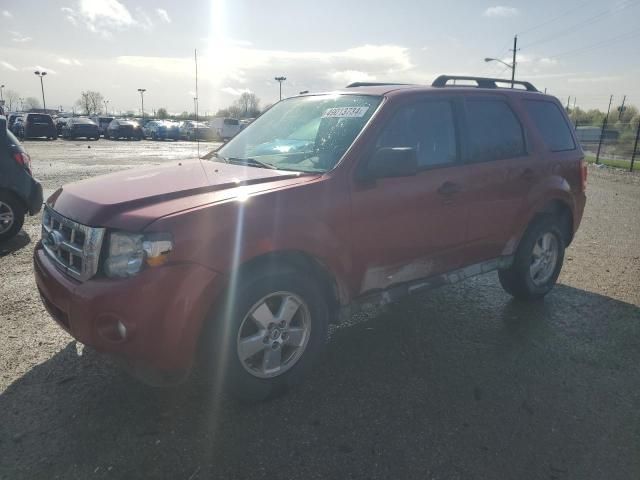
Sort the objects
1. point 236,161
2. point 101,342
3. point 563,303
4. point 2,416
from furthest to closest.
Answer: point 563,303, point 236,161, point 2,416, point 101,342

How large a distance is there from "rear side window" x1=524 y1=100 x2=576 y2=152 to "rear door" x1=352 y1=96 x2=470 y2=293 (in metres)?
1.23

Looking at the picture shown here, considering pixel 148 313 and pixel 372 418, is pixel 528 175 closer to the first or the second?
pixel 372 418

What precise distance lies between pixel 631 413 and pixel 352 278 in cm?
191

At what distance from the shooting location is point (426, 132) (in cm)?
373

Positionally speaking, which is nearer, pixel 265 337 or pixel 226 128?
pixel 265 337

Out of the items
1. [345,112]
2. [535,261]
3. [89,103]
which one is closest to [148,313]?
[345,112]

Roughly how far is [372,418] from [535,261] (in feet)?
9.05

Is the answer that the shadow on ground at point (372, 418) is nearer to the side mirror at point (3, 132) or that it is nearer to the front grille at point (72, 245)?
the front grille at point (72, 245)

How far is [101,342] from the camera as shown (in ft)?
8.38

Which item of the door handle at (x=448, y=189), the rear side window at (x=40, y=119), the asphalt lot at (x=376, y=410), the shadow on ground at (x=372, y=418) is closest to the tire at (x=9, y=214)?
the asphalt lot at (x=376, y=410)

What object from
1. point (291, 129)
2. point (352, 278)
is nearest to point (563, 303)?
point (352, 278)

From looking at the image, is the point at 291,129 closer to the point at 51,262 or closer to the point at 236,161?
the point at 236,161

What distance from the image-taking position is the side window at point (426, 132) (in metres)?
3.53

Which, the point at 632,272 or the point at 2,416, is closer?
the point at 2,416
